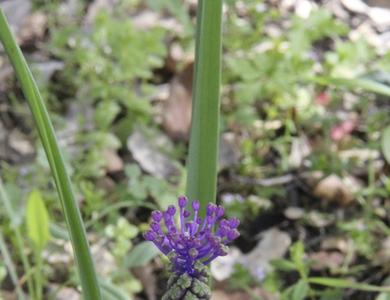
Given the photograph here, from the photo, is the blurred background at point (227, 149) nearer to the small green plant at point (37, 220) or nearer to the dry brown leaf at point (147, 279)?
the dry brown leaf at point (147, 279)

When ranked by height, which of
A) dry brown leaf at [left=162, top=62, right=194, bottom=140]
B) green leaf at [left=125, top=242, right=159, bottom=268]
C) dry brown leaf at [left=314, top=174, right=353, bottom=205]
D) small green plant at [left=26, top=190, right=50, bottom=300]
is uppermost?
Result: dry brown leaf at [left=162, top=62, right=194, bottom=140]

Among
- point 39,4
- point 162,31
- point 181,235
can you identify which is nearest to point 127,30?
point 162,31

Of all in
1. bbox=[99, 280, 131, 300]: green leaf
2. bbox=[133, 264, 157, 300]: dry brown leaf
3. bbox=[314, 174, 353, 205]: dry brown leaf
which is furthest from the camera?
bbox=[314, 174, 353, 205]: dry brown leaf

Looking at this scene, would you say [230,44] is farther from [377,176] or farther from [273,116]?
[377,176]

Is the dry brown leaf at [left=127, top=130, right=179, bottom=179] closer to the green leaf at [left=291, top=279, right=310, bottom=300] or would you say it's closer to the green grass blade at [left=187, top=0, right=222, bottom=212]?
the green leaf at [left=291, top=279, right=310, bottom=300]

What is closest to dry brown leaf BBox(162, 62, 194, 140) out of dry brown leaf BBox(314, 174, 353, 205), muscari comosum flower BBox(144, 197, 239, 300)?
dry brown leaf BBox(314, 174, 353, 205)

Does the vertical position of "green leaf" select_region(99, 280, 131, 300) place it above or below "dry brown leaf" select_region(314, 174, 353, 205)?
below

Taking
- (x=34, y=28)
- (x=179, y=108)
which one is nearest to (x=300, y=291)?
(x=179, y=108)
